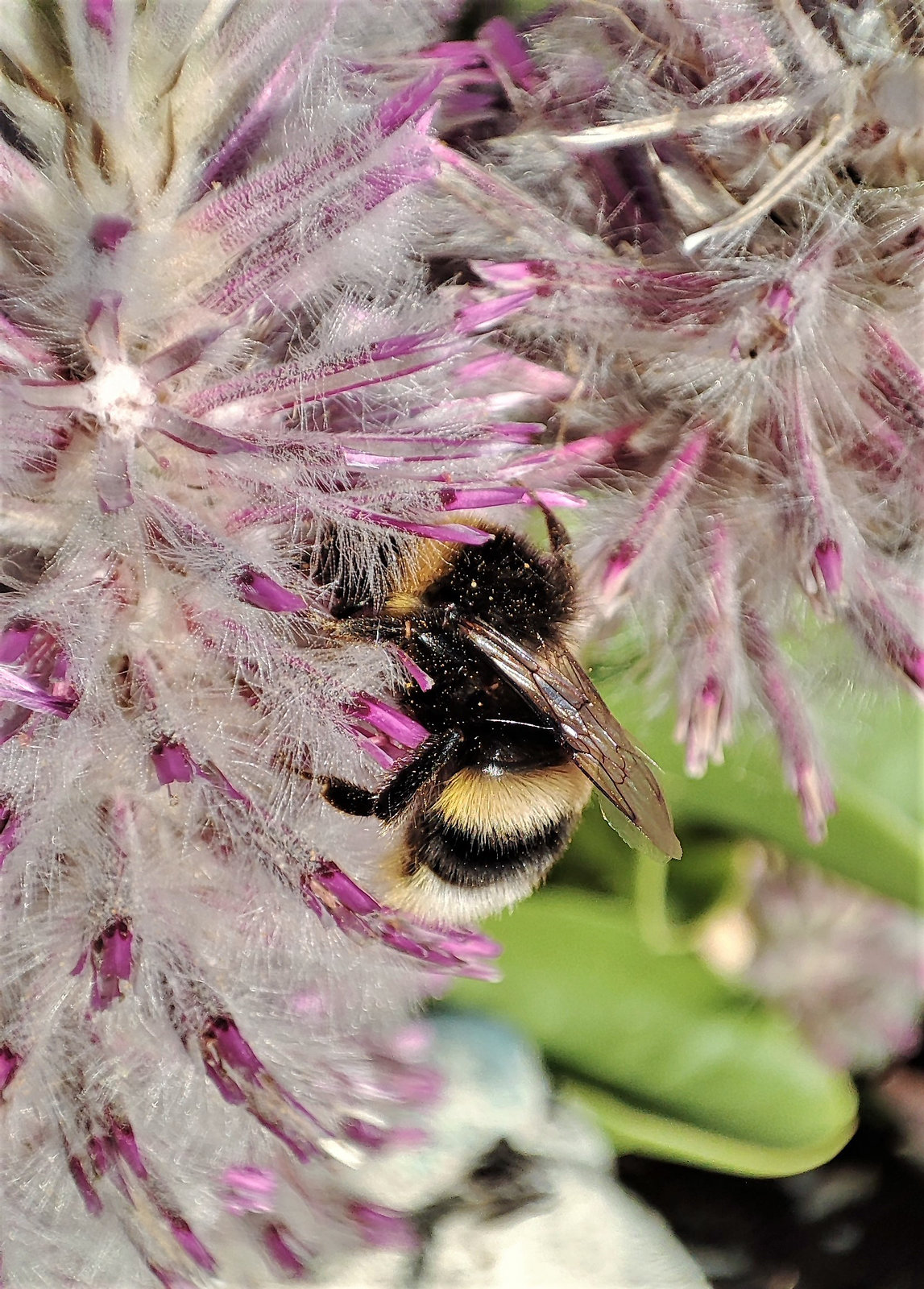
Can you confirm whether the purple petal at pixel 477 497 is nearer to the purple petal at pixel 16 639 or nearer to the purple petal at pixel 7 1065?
the purple petal at pixel 16 639

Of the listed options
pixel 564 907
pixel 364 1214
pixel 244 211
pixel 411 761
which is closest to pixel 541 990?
pixel 564 907

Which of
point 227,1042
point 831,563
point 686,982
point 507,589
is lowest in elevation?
point 227,1042

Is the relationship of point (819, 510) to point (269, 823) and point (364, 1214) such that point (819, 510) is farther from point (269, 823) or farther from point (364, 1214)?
point (364, 1214)

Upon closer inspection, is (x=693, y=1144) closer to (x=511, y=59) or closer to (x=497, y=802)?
(x=497, y=802)

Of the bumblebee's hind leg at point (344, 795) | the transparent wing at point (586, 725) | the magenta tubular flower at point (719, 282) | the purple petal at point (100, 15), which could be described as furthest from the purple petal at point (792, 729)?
the purple petal at point (100, 15)

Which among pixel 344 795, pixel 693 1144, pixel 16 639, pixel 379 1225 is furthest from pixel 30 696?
pixel 693 1144

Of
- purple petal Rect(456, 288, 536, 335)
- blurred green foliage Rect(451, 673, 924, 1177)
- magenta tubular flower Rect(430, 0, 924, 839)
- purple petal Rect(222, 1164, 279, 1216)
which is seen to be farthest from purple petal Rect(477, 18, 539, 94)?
purple petal Rect(222, 1164, 279, 1216)

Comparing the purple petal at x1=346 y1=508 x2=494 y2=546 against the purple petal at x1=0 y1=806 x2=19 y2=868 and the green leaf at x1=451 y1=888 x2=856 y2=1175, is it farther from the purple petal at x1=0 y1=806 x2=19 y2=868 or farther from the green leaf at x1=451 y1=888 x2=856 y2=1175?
the green leaf at x1=451 y1=888 x2=856 y2=1175
